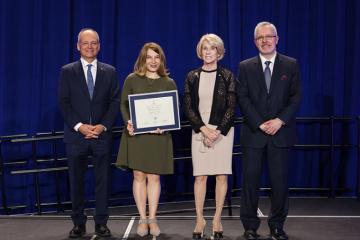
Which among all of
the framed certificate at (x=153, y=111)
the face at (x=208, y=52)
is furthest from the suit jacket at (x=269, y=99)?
the framed certificate at (x=153, y=111)

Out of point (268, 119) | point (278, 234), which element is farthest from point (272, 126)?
point (278, 234)

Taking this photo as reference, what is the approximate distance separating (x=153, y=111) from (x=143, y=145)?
298 millimetres

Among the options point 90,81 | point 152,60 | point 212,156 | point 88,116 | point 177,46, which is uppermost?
point 177,46

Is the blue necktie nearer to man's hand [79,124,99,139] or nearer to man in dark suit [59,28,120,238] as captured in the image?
man in dark suit [59,28,120,238]

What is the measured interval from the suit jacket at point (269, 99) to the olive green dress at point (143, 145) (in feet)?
2.06

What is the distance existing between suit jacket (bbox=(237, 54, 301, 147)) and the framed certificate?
1.85 ft

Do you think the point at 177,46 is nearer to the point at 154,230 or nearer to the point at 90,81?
the point at 90,81

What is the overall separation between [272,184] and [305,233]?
22.4 inches

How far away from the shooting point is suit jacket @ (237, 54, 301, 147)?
4867mm

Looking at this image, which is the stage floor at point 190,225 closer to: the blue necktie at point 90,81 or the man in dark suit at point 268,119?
the man in dark suit at point 268,119

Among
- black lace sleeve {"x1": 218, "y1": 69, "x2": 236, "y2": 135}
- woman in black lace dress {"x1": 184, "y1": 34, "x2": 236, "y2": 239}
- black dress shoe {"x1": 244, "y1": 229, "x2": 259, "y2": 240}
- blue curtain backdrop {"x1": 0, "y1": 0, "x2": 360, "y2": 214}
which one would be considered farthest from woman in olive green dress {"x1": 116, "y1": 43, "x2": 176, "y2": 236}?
blue curtain backdrop {"x1": 0, "y1": 0, "x2": 360, "y2": 214}

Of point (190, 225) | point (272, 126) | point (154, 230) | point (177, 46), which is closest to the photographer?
point (272, 126)

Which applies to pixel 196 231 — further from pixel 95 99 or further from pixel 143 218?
pixel 95 99

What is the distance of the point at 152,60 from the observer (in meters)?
4.93
